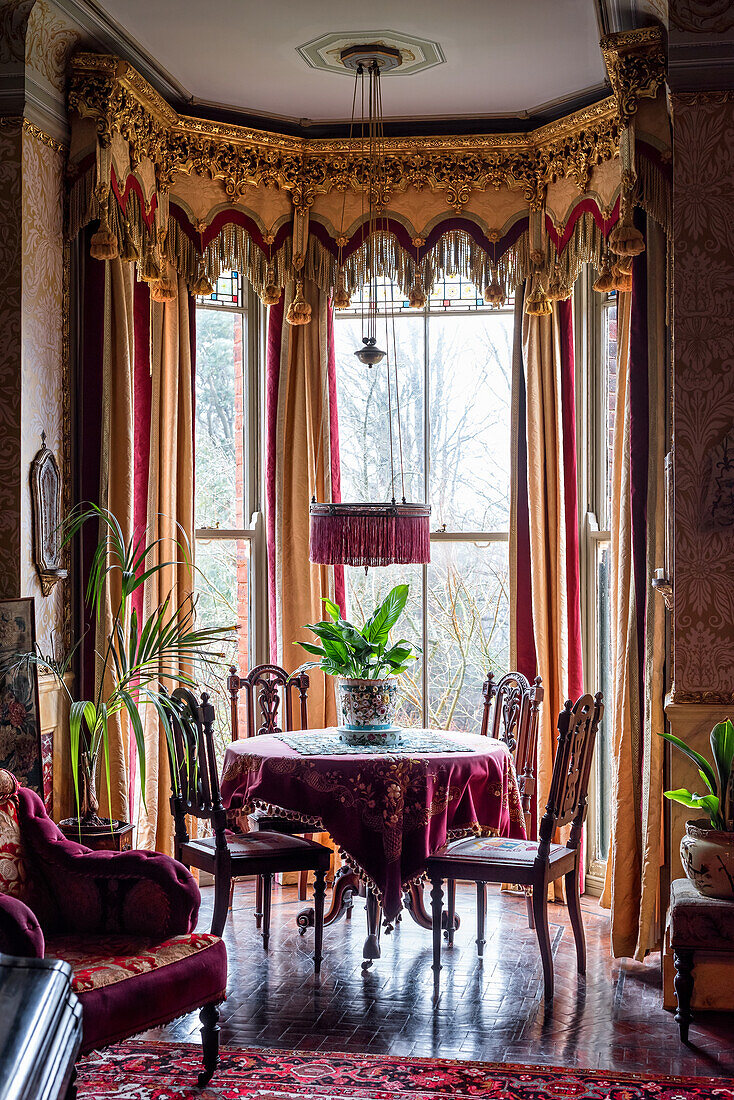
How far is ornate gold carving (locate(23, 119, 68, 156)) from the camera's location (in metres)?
4.29

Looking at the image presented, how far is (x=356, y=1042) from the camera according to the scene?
3.63 m

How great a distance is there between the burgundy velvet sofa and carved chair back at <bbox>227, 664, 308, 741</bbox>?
5.46ft

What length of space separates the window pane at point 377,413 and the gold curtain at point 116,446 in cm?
142

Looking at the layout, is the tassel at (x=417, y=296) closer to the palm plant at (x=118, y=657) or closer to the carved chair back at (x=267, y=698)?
the palm plant at (x=118, y=657)

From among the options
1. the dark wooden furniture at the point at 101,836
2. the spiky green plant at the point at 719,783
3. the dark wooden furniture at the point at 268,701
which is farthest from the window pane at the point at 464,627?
the dark wooden furniture at the point at 101,836

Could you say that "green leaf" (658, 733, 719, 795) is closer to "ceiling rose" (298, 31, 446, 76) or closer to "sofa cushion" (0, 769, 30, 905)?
"sofa cushion" (0, 769, 30, 905)

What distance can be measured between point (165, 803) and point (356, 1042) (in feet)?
6.10

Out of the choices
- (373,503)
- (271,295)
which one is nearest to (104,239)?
(271,295)

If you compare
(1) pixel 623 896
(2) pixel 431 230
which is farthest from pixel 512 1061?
(2) pixel 431 230

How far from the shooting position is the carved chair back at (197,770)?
4.13m

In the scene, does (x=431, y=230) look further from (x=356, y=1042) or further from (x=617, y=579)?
(x=356, y=1042)

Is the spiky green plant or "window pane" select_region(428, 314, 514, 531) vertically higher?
"window pane" select_region(428, 314, 514, 531)

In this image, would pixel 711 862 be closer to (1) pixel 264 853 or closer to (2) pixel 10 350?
(1) pixel 264 853

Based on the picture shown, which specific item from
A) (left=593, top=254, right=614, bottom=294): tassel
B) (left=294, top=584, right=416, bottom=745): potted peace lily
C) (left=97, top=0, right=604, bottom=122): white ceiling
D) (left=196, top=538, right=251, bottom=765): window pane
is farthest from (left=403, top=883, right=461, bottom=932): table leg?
(left=97, top=0, right=604, bottom=122): white ceiling
